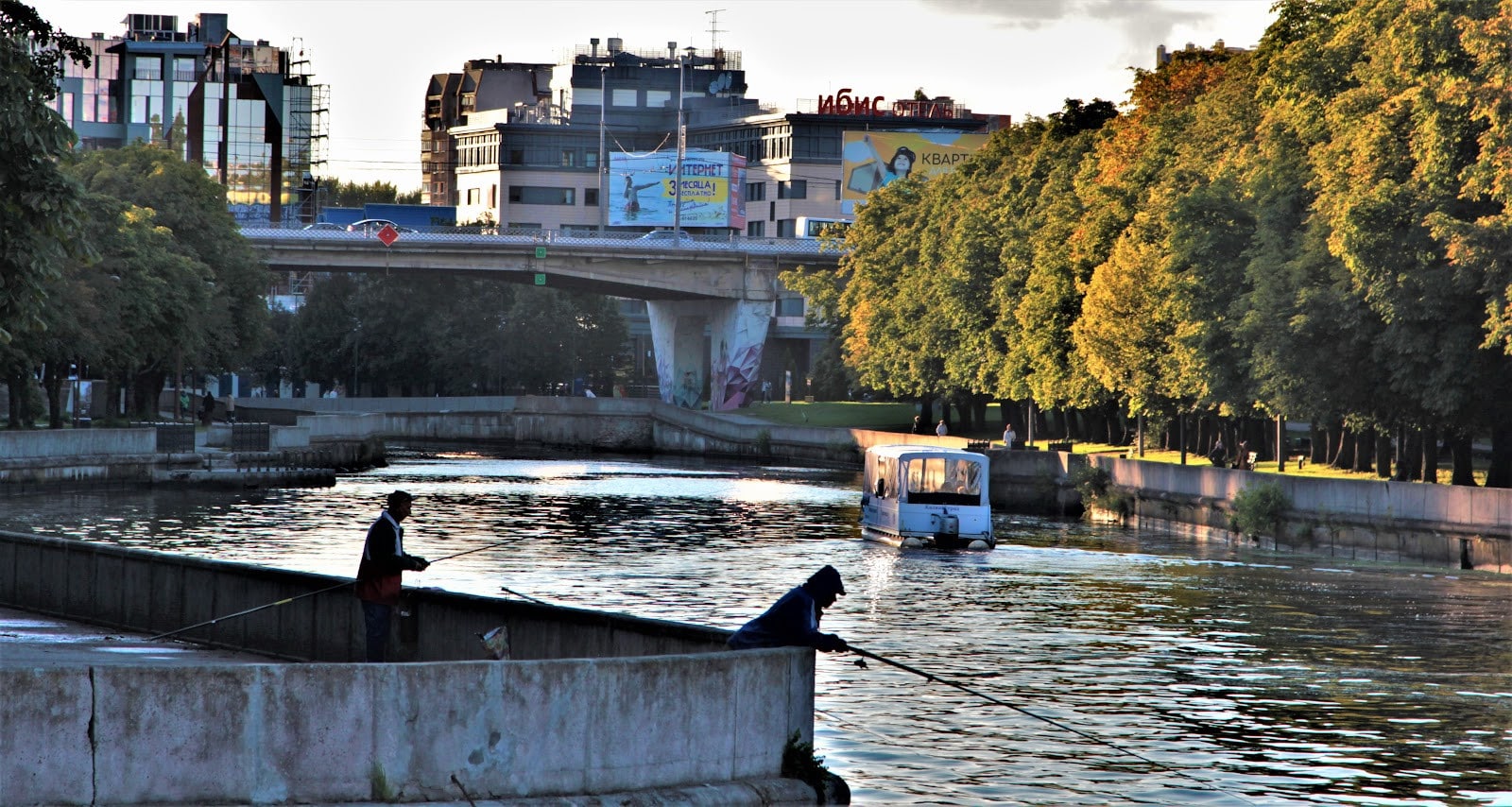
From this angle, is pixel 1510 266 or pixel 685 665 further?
pixel 1510 266

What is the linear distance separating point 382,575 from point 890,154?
147 meters

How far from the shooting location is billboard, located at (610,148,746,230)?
16175 cm

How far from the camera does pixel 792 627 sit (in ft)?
50.3

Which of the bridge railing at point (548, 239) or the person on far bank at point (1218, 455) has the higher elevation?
the bridge railing at point (548, 239)

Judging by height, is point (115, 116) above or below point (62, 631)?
above

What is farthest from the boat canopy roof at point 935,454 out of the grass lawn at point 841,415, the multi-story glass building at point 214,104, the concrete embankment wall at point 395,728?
the multi-story glass building at point 214,104

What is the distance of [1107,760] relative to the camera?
64.3ft

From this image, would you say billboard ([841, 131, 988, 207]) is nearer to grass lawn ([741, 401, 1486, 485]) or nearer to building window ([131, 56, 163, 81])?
grass lawn ([741, 401, 1486, 485])

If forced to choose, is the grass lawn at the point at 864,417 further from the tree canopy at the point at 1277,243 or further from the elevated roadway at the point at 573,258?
the tree canopy at the point at 1277,243

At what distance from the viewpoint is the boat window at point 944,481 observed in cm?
4700

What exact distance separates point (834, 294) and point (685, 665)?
96264 millimetres

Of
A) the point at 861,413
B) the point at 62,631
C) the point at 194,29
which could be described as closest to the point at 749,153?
the point at 194,29

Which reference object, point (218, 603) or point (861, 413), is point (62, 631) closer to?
point (218, 603)

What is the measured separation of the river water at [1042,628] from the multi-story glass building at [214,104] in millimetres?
114090
